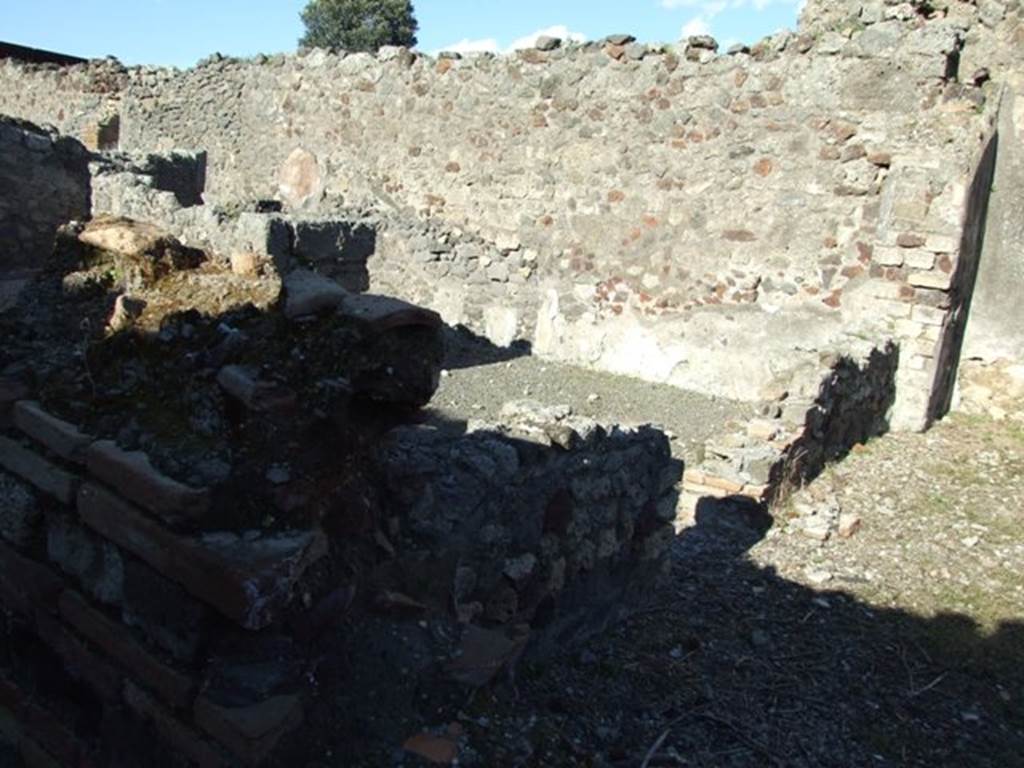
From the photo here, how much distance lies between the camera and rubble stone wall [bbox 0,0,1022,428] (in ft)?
22.7

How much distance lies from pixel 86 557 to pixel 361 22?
44.0 meters

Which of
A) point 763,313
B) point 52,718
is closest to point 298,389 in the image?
point 52,718

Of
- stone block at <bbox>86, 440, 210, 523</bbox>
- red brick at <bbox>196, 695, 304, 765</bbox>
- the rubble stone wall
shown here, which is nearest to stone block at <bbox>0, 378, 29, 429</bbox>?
stone block at <bbox>86, 440, 210, 523</bbox>

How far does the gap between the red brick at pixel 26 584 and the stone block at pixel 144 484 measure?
1.14 feet

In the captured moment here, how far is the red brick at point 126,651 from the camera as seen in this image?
1896mm

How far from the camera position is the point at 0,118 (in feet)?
25.8

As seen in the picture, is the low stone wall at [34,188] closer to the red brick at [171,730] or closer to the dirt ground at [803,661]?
the dirt ground at [803,661]

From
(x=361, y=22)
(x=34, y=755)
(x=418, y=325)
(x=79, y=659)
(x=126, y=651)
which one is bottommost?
(x=34, y=755)

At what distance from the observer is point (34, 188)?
308 inches

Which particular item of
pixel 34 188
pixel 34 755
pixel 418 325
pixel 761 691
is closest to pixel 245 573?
pixel 418 325

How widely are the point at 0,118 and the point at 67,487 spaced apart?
280 inches

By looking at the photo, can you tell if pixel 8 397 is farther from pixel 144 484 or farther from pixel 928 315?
pixel 928 315

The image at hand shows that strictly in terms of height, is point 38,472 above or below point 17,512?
above

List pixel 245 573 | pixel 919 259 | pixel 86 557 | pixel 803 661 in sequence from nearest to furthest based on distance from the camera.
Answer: pixel 245 573 → pixel 86 557 → pixel 803 661 → pixel 919 259
